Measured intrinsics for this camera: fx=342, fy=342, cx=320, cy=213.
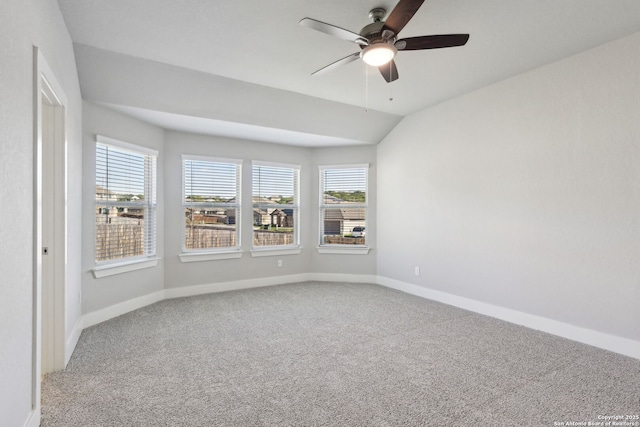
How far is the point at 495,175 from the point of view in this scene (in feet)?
13.6

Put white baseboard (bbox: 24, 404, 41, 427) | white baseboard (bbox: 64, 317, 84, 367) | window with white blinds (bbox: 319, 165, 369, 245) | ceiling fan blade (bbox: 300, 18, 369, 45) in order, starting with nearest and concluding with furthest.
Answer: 1. white baseboard (bbox: 24, 404, 41, 427)
2. ceiling fan blade (bbox: 300, 18, 369, 45)
3. white baseboard (bbox: 64, 317, 84, 367)
4. window with white blinds (bbox: 319, 165, 369, 245)

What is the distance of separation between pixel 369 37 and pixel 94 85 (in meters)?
2.92

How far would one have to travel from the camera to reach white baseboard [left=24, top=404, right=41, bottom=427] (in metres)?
1.88

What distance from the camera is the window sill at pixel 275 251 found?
226 inches

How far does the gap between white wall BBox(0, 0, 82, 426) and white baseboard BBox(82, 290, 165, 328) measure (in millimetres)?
2048

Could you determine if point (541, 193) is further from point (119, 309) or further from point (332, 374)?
point (119, 309)

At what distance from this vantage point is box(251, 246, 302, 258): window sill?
5730 millimetres

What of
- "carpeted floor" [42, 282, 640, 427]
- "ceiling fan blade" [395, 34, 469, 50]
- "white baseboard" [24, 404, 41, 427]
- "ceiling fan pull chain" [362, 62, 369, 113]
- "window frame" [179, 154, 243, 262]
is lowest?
"carpeted floor" [42, 282, 640, 427]

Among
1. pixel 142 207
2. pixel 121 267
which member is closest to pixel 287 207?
pixel 142 207

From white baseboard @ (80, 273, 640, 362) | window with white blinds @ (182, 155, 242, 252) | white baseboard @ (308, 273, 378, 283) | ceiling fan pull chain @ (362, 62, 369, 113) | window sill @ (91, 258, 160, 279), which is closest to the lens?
white baseboard @ (80, 273, 640, 362)

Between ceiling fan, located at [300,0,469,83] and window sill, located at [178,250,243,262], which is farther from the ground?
ceiling fan, located at [300,0,469,83]

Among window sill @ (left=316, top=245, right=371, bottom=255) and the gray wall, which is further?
window sill @ (left=316, top=245, right=371, bottom=255)

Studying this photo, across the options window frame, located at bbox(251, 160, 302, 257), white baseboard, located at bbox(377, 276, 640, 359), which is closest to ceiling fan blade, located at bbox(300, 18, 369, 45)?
white baseboard, located at bbox(377, 276, 640, 359)

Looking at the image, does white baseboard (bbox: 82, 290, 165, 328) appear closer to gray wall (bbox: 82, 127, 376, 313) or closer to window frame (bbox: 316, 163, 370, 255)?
gray wall (bbox: 82, 127, 376, 313)
